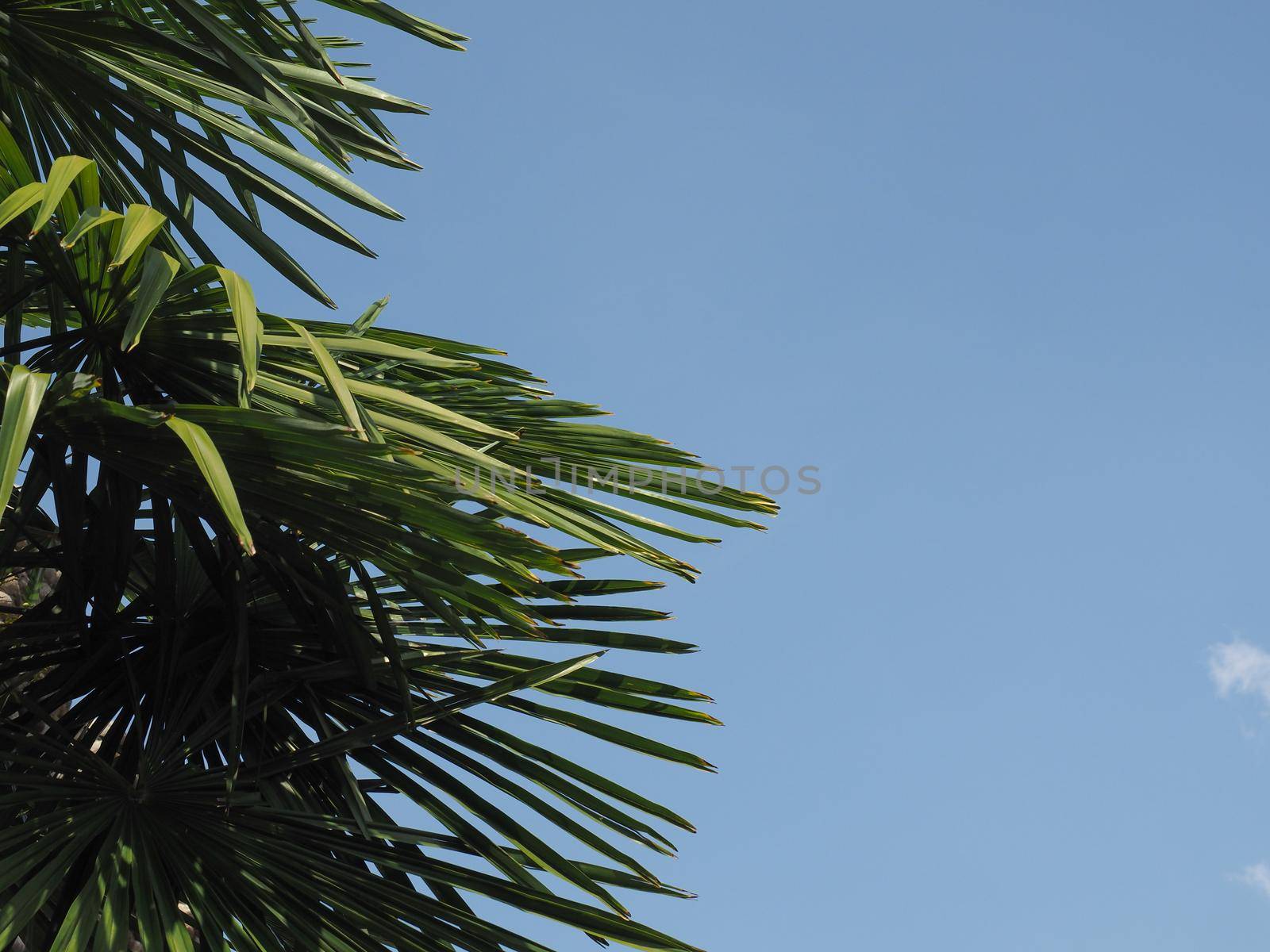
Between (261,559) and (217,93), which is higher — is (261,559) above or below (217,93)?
below

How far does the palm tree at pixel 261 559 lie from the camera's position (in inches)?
Answer: 58.5

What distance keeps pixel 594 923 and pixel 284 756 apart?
526 mm

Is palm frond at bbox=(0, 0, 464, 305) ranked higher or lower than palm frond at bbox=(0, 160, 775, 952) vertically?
higher

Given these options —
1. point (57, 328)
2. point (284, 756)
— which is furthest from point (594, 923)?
point (57, 328)

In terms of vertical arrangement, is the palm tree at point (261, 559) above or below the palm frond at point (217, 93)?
below

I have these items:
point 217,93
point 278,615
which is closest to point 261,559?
point 278,615

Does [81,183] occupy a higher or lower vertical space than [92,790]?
higher

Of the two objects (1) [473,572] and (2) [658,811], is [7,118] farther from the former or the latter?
(2) [658,811]

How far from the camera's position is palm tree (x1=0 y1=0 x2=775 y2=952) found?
1485 mm

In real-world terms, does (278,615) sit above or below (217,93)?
below

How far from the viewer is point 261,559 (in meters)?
1.91

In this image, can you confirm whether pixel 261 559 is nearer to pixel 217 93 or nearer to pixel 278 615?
pixel 278 615

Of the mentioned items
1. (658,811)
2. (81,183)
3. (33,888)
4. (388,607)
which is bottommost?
(33,888)

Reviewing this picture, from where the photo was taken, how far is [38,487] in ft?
6.07
